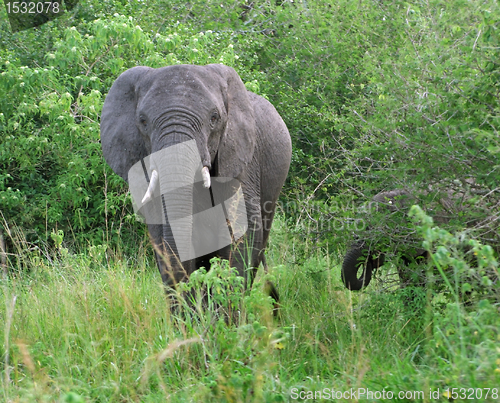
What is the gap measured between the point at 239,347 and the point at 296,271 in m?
2.72

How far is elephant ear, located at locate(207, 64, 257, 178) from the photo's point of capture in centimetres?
474

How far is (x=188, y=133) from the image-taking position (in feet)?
14.2

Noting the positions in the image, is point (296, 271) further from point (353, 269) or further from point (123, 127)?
point (123, 127)

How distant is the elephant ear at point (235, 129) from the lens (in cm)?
474

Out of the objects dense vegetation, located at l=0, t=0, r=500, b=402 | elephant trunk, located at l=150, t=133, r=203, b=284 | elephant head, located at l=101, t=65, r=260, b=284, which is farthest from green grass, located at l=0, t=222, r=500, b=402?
elephant head, located at l=101, t=65, r=260, b=284

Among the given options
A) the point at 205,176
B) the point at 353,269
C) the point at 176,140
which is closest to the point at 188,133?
the point at 176,140

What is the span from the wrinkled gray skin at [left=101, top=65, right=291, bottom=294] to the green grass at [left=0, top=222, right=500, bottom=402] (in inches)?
17.1

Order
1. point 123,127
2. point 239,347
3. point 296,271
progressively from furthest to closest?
point 296,271, point 123,127, point 239,347

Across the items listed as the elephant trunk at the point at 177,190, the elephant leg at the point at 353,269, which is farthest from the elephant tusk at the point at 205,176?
the elephant leg at the point at 353,269

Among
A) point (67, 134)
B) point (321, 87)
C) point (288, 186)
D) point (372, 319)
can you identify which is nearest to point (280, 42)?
point (321, 87)

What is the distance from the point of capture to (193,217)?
4898 millimetres

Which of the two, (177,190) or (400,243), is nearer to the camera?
(177,190)

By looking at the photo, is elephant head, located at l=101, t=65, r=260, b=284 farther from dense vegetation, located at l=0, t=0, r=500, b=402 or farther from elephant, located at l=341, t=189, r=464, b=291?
elephant, located at l=341, t=189, r=464, b=291

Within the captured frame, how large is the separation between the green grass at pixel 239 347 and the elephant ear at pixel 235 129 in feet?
3.25
